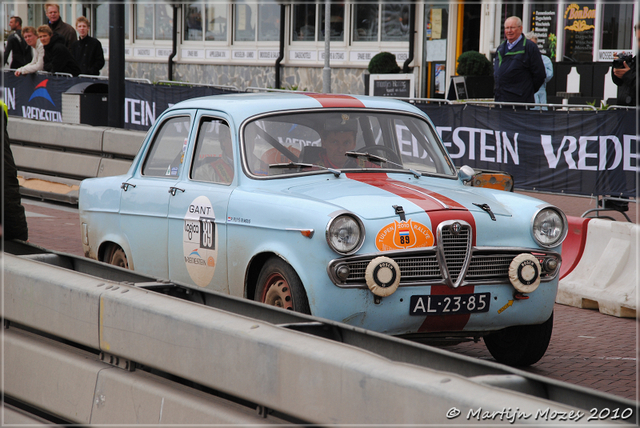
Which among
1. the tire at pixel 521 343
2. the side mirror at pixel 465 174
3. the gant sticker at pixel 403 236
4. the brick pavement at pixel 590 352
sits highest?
the side mirror at pixel 465 174

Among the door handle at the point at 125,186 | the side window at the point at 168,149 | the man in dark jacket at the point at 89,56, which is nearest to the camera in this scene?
the side window at the point at 168,149

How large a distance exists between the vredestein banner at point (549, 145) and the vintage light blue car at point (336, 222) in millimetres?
4986

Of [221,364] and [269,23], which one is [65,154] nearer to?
[221,364]

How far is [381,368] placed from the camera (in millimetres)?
2756

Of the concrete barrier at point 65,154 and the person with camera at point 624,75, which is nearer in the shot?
the person with camera at point 624,75

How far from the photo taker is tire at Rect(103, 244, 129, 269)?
21.8 ft

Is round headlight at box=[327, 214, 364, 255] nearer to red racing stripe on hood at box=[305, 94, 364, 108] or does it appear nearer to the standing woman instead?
red racing stripe on hood at box=[305, 94, 364, 108]

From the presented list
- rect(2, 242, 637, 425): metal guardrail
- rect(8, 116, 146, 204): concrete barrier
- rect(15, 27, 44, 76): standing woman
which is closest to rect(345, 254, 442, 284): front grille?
rect(2, 242, 637, 425): metal guardrail

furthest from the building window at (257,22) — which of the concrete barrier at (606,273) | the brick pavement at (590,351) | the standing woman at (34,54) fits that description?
the concrete barrier at (606,273)

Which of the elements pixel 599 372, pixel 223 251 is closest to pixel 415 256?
pixel 223 251

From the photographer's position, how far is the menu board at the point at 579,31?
21.6 meters

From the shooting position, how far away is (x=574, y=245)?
8.27m

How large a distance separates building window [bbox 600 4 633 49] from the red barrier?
1384 centimetres

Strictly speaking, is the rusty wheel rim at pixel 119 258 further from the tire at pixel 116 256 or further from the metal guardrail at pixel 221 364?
the metal guardrail at pixel 221 364
